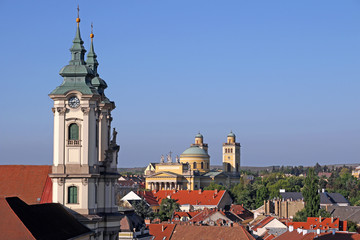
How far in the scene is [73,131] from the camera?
5206 centimetres

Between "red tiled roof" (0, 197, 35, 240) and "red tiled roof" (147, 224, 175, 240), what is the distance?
45580mm

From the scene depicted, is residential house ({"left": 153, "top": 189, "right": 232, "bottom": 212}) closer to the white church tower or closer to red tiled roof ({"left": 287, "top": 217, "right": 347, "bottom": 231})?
red tiled roof ({"left": 287, "top": 217, "right": 347, "bottom": 231})

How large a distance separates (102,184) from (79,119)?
5324 millimetres

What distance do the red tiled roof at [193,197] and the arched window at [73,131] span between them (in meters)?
95.1

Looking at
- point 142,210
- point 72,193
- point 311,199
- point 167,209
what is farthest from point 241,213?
point 72,193

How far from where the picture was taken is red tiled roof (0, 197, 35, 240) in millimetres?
37219

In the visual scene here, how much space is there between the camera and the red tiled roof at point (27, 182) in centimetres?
5266

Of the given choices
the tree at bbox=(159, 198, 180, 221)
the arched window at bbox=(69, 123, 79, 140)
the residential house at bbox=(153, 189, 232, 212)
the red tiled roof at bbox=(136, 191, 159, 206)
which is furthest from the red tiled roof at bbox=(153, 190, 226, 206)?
the arched window at bbox=(69, 123, 79, 140)

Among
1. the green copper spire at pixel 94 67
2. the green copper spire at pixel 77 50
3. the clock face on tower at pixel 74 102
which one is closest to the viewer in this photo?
the clock face on tower at pixel 74 102

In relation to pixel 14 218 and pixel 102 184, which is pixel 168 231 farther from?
pixel 14 218

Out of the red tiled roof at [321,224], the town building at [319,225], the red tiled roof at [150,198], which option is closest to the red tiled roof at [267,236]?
Result: the town building at [319,225]

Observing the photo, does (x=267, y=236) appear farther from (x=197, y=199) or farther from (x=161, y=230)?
(x=197, y=199)

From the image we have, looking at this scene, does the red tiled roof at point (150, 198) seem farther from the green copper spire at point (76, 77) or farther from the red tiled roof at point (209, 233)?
the green copper spire at point (76, 77)

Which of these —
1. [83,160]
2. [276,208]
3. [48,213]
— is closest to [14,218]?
[48,213]
